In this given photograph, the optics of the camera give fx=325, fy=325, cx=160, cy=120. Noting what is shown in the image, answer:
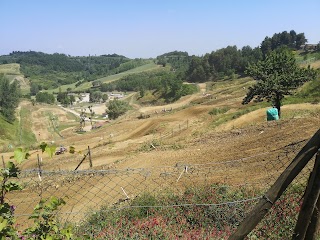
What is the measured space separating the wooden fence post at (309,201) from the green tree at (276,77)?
20237mm

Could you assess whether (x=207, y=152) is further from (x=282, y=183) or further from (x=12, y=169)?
(x=12, y=169)

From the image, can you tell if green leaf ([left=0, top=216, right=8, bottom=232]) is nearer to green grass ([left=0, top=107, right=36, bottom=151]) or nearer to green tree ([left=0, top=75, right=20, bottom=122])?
green grass ([left=0, top=107, right=36, bottom=151])

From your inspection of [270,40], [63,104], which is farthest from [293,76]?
[63,104]

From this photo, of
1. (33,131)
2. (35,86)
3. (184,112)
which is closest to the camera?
(184,112)

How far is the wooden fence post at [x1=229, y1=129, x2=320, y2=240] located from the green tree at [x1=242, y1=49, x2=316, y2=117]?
20452mm

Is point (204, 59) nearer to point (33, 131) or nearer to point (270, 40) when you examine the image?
point (270, 40)

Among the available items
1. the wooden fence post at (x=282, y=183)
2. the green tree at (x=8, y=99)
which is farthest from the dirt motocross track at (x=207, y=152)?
the green tree at (x=8, y=99)

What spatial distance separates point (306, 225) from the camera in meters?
2.78

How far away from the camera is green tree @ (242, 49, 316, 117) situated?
21.9 metres

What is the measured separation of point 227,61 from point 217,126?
278 ft

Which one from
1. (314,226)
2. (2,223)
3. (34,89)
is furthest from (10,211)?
(34,89)

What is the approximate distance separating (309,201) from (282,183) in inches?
13.6

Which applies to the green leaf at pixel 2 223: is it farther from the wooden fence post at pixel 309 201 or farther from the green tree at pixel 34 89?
the green tree at pixel 34 89

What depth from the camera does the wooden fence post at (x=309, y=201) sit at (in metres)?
2.61
